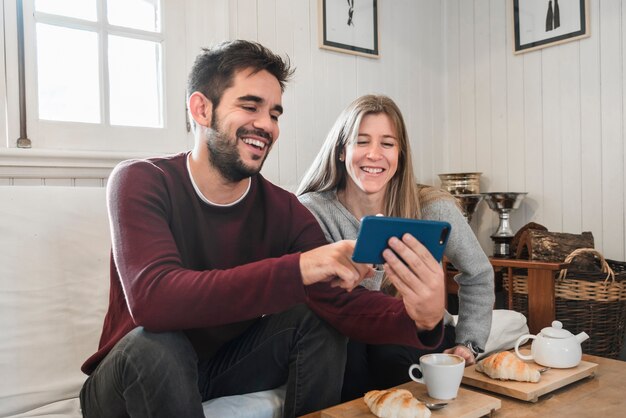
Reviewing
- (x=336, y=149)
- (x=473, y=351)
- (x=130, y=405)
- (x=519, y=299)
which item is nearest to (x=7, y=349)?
(x=130, y=405)

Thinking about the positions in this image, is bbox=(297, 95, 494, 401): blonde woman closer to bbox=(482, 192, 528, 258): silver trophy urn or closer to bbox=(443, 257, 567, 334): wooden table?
bbox=(443, 257, 567, 334): wooden table

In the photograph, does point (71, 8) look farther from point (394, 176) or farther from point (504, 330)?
point (504, 330)

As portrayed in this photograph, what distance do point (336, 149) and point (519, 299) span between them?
1161 mm

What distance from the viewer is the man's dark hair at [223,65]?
136cm

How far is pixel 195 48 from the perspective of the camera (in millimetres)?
2316

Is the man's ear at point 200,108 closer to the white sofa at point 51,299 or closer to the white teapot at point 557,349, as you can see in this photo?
the white sofa at point 51,299

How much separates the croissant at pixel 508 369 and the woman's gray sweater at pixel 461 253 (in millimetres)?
389

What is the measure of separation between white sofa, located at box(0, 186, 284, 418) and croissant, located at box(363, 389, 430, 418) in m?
0.31

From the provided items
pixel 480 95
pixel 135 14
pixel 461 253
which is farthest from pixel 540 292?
pixel 135 14

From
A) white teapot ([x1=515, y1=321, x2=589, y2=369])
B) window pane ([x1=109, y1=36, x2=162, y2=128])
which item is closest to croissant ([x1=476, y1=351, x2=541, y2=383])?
white teapot ([x1=515, y1=321, x2=589, y2=369])

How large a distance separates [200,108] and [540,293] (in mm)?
1553

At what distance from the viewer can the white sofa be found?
54.2 inches

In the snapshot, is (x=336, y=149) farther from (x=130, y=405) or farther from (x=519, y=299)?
(x=519, y=299)

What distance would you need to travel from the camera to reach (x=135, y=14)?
7.17ft
